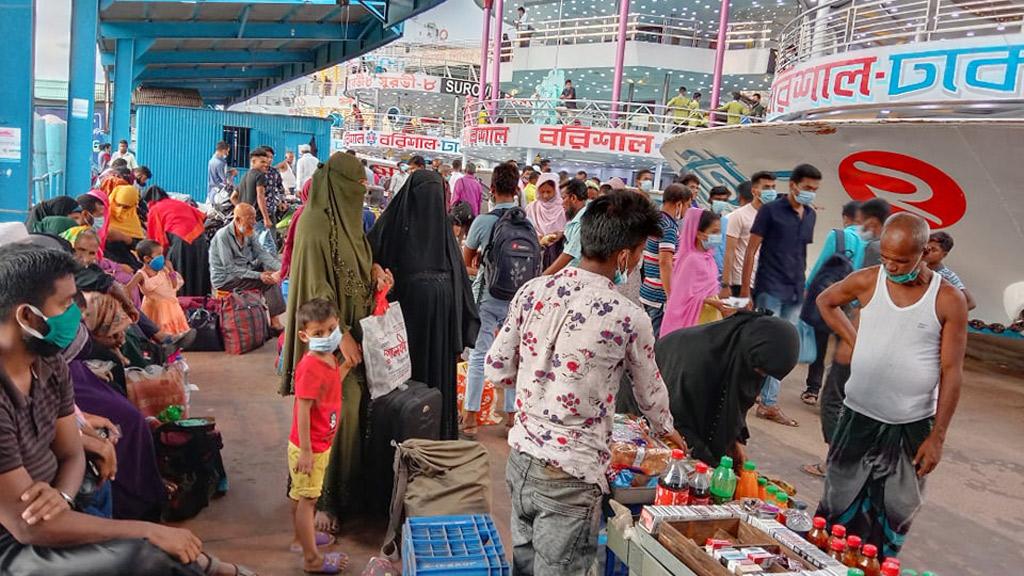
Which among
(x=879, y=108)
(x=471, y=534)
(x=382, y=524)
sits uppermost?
(x=879, y=108)

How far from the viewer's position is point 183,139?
15680mm

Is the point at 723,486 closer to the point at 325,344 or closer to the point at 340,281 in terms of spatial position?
the point at 325,344

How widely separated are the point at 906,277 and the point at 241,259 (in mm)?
5334

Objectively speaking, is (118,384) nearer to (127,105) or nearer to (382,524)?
(382,524)

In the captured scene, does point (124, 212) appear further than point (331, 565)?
Yes

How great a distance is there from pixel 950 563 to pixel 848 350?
1.19 metres

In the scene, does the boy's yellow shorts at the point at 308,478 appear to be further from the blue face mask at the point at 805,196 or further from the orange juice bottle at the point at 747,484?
the blue face mask at the point at 805,196

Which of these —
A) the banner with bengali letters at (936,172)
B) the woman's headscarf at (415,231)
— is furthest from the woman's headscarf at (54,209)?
the banner with bengali letters at (936,172)

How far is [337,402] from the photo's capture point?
327 cm

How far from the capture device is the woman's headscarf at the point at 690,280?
17.0ft

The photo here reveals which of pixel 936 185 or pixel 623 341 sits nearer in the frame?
pixel 623 341

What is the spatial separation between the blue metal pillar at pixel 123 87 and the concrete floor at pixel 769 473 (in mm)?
11193

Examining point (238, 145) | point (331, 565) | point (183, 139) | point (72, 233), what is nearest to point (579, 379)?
point (331, 565)

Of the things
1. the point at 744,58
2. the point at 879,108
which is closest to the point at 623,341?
the point at 879,108
